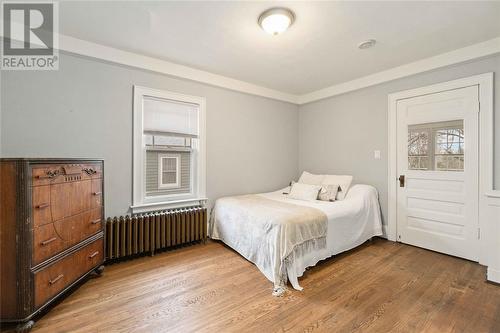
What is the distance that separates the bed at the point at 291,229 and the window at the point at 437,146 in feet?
2.42

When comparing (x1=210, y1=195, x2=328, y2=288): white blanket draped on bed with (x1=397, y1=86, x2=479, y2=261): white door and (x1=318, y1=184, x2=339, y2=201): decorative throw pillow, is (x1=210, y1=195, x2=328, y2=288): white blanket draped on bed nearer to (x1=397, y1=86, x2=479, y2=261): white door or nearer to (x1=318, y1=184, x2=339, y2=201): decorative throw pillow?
(x1=318, y1=184, x2=339, y2=201): decorative throw pillow

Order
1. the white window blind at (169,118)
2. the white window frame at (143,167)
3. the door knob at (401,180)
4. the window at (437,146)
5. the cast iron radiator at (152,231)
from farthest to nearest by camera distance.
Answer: the door knob at (401,180) < the white window blind at (169,118) < the white window frame at (143,167) < the window at (437,146) < the cast iron radiator at (152,231)

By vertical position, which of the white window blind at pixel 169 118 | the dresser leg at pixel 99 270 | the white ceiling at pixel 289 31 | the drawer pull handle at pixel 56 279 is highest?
the white ceiling at pixel 289 31

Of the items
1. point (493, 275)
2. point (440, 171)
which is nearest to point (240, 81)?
point (440, 171)

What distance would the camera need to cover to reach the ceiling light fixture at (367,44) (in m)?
2.49

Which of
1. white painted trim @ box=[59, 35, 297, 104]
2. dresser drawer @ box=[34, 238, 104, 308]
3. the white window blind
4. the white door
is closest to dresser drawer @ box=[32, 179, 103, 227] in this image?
dresser drawer @ box=[34, 238, 104, 308]

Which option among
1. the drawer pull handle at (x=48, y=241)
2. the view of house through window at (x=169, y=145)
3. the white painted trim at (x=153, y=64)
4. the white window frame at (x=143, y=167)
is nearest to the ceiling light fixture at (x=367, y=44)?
the white painted trim at (x=153, y=64)

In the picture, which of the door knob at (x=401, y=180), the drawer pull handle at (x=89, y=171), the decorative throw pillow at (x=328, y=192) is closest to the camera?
the drawer pull handle at (x=89, y=171)

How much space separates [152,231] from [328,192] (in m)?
2.49

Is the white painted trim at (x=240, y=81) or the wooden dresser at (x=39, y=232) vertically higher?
the white painted trim at (x=240, y=81)

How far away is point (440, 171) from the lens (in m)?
2.88

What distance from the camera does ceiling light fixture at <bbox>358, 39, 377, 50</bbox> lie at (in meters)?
2.49

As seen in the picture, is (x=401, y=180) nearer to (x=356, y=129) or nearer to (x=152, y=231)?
(x=356, y=129)

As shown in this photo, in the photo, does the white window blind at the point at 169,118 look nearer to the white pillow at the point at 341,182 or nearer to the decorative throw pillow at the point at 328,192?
the decorative throw pillow at the point at 328,192
